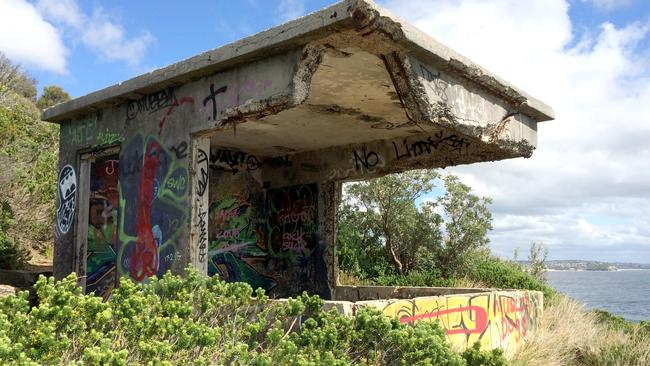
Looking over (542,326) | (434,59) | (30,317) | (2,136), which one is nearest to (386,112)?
(434,59)

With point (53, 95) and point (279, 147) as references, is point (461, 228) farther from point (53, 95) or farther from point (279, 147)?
point (53, 95)

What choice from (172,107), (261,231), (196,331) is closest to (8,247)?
(261,231)

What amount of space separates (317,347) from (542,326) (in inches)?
251

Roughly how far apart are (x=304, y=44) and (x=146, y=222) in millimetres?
3429

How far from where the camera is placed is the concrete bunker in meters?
6.89

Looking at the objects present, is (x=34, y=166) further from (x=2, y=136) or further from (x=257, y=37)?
(x=257, y=37)

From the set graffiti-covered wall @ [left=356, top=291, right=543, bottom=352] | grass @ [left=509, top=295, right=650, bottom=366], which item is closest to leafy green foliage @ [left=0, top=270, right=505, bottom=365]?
graffiti-covered wall @ [left=356, top=291, right=543, bottom=352]

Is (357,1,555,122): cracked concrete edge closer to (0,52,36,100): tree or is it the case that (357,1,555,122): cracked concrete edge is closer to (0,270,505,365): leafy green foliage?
(0,270,505,365): leafy green foliage

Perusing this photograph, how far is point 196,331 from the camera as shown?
184 inches

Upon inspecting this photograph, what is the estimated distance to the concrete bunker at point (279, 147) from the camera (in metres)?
6.89

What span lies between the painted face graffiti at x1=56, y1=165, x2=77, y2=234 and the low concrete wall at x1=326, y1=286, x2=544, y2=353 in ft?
17.5

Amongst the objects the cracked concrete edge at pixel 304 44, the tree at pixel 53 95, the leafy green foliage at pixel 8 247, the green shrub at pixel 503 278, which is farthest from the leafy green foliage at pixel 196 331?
the tree at pixel 53 95

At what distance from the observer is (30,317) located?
13.8ft

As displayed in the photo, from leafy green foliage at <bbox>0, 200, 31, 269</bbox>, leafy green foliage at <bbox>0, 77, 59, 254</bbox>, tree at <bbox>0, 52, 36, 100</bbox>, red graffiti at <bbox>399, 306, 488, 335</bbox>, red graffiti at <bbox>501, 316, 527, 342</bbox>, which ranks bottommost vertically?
red graffiti at <bbox>501, 316, 527, 342</bbox>
